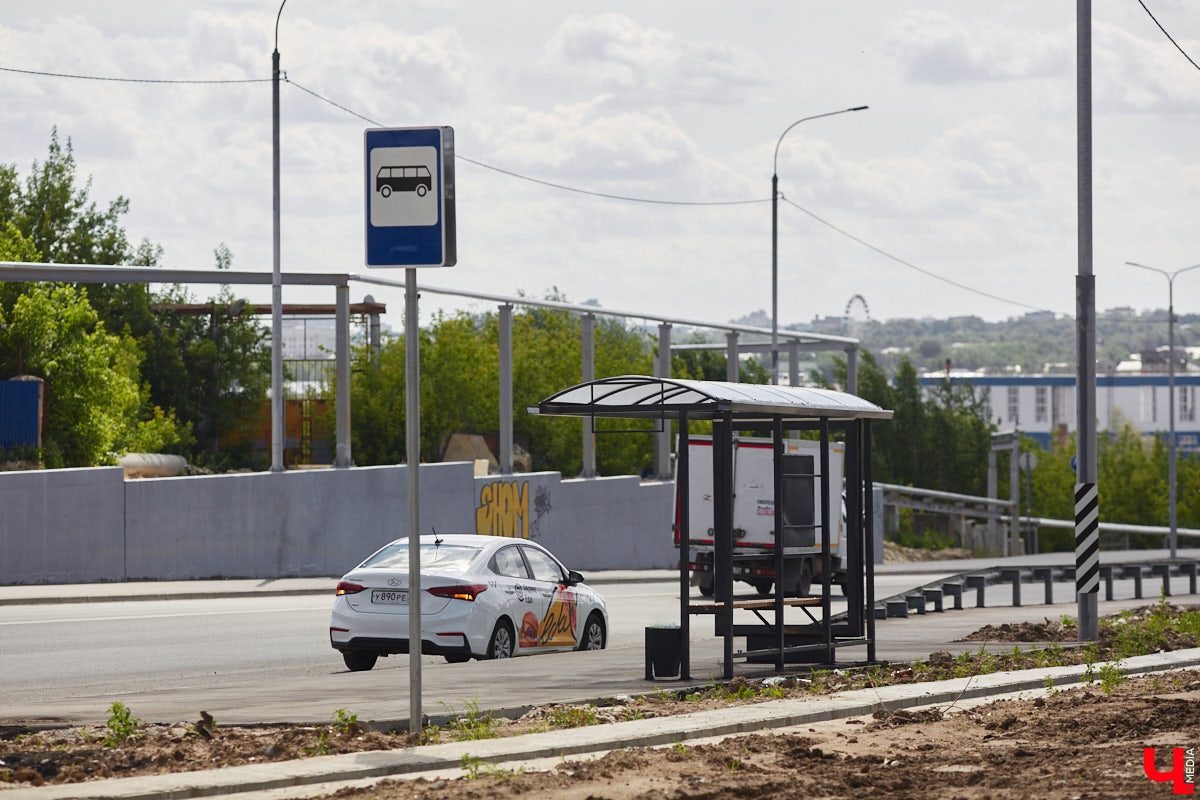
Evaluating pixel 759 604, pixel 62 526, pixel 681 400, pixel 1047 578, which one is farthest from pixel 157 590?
pixel 1047 578

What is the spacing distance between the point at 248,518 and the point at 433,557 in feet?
49.8

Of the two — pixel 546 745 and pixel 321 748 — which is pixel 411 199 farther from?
pixel 546 745

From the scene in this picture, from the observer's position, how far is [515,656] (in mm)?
15805

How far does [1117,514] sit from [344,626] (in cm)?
7058

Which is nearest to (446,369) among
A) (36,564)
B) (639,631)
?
(36,564)

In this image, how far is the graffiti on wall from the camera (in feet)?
119

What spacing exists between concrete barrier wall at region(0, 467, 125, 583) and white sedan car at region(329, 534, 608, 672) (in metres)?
12.8

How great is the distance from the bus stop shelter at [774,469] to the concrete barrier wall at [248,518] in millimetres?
9342

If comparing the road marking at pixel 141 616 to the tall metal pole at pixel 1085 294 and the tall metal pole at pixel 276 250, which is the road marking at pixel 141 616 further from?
the tall metal pole at pixel 1085 294

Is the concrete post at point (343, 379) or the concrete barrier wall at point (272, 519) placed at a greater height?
the concrete post at point (343, 379)

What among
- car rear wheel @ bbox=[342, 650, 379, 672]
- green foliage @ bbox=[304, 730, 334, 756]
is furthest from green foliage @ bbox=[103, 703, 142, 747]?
car rear wheel @ bbox=[342, 650, 379, 672]

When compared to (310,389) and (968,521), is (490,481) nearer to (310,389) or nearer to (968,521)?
(310,389)

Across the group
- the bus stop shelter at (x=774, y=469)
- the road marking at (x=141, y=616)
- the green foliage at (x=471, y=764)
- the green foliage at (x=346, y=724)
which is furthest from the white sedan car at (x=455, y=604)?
the road marking at (x=141, y=616)

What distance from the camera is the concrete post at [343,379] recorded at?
1299 inches
